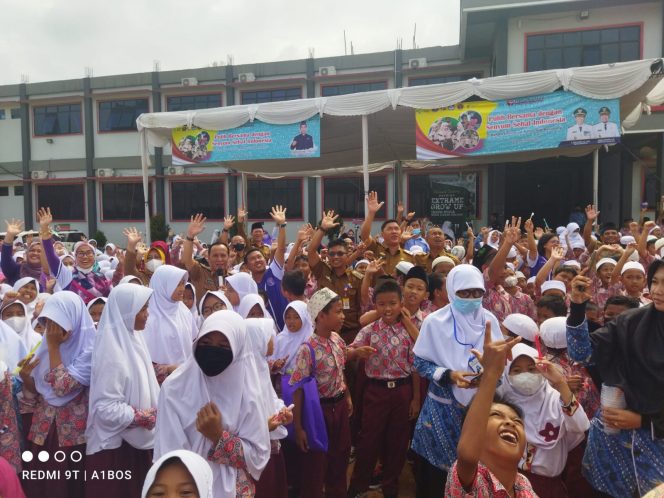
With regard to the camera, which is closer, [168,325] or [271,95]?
[168,325]

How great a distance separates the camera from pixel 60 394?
2375mm

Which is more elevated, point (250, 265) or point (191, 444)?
point (250, 265)

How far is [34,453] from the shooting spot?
2.50 m

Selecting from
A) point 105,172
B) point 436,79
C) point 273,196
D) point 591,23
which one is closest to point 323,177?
point 273,196

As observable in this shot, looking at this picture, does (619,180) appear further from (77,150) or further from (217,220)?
(77,150)

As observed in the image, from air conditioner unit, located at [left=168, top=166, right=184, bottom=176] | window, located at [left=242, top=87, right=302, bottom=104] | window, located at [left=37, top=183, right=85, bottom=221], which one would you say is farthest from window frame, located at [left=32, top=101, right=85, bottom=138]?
window, located at [left=242, top=87, right=302, bottom=104]

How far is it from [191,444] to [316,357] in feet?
3.49

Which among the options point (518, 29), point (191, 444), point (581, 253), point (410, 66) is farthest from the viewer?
point (410, 66)

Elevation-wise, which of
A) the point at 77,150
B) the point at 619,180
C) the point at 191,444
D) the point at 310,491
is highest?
the point at 77,150

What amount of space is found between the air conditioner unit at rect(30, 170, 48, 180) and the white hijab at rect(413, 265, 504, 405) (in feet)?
72.6

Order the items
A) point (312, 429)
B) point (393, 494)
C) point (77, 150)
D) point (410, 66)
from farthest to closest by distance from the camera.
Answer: point (77, 150) → point (410, 66) → point (393, 494) → point (312, 429)

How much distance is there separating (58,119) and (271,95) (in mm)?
9302

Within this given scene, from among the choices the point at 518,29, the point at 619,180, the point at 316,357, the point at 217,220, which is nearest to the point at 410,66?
the point at 518,29

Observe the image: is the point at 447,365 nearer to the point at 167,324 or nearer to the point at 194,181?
the point at 167,324
